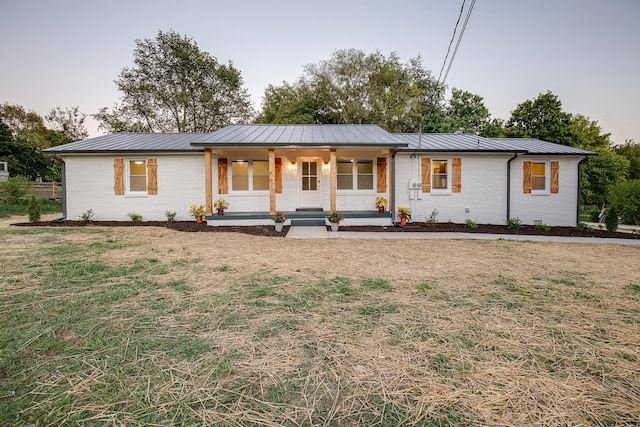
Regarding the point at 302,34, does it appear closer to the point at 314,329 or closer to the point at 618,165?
the point at 314,329

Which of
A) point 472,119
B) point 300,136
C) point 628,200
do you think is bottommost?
point 628,200

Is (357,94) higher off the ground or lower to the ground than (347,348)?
higher

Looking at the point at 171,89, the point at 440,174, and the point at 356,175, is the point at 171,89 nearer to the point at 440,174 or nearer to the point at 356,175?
A: the point at 356,175

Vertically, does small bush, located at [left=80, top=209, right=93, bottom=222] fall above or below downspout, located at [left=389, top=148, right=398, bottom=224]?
below

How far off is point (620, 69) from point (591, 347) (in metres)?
17.7

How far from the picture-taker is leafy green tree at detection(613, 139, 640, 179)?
35625 mm

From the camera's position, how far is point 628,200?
13445 millimetres

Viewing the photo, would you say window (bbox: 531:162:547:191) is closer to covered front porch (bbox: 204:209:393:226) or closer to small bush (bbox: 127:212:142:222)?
covered front porch (bbox: 204:209:393:226)

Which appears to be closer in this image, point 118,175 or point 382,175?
point 118,175

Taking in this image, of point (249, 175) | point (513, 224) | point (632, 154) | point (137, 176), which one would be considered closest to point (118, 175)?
point (137, 176)

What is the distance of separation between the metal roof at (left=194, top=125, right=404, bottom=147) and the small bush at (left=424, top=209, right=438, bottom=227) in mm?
3177

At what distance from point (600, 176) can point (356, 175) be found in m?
22.9

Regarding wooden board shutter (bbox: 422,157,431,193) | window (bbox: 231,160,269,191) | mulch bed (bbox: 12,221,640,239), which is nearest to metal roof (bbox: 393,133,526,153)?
wooden board shutter (bbox: 422,157,431,193)

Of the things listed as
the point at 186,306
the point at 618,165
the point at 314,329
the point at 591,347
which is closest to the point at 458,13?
the point at 591,347
